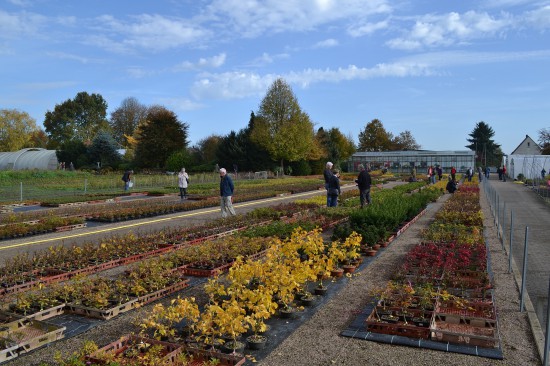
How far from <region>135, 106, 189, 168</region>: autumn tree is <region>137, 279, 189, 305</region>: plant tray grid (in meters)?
48.5

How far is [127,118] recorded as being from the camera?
277ft

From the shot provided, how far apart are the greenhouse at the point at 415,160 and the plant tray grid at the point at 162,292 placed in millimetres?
66329

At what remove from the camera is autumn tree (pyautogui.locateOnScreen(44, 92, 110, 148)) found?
8462 centimetres

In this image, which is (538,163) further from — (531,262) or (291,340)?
(291,340)

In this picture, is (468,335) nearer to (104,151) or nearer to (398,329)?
(398,329)

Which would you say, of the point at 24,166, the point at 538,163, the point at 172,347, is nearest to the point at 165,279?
the point at 172,347

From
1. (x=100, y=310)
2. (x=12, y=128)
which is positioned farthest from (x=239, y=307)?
(x=12, y=128)

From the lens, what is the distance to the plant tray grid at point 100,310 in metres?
5.83

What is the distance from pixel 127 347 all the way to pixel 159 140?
167ft

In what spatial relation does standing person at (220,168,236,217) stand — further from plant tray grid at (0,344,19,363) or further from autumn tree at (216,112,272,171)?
autumn tree at (216,112,272,171)

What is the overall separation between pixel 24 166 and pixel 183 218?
45805 mm

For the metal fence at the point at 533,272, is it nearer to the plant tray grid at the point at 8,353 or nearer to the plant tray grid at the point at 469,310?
the plant tray grid at the point at 469,310

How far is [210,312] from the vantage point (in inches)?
183

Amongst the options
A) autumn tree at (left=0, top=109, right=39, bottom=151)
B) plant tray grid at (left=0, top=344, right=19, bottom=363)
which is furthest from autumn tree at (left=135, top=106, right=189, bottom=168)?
plant tray grid at (left=0, top=344, right=19, bottom=363)
